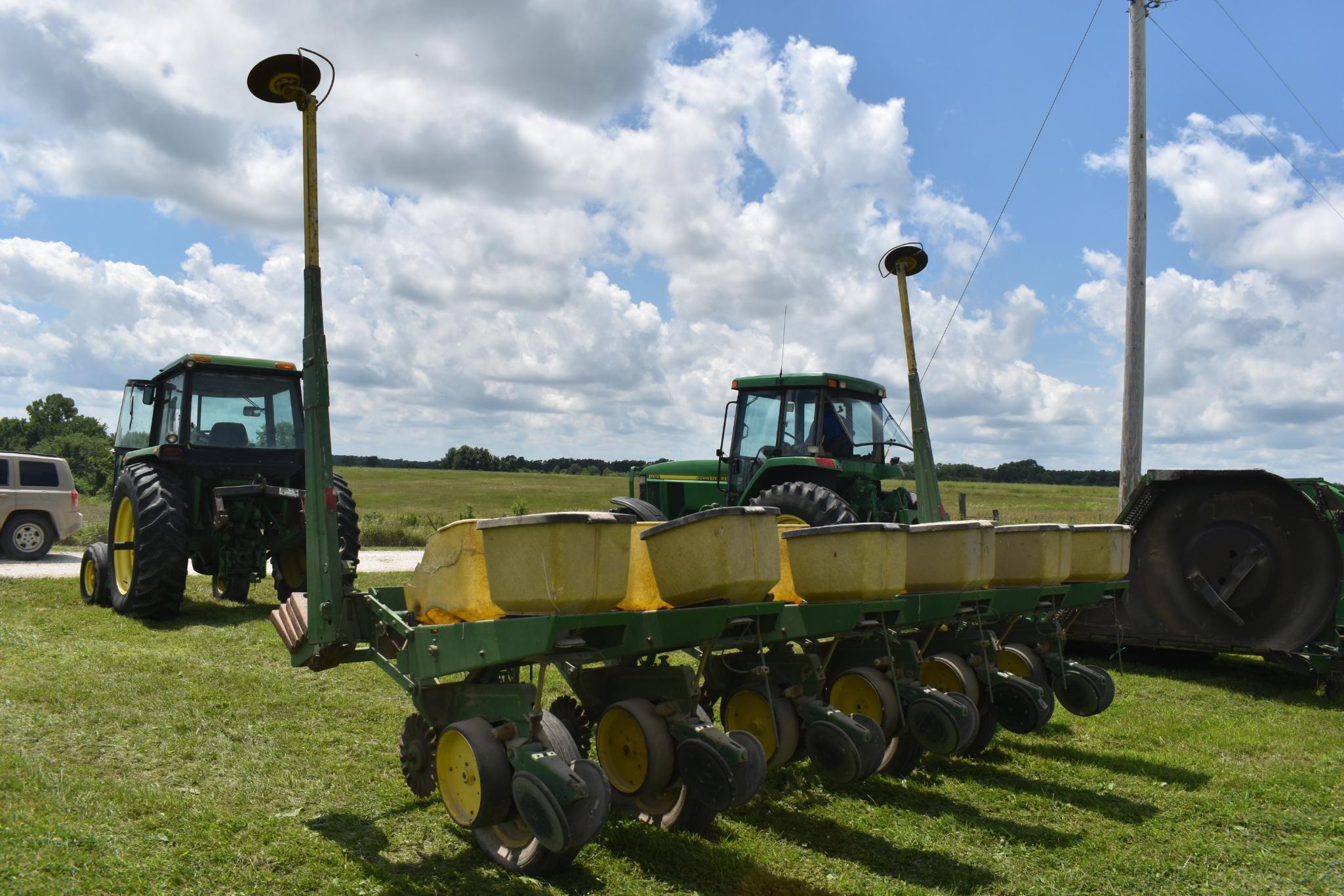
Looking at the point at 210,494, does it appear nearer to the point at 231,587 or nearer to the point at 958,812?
the point at 231,587

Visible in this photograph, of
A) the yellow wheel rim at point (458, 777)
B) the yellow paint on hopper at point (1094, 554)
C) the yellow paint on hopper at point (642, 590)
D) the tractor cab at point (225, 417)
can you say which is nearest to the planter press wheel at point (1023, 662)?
the yellow paint on hopper at point (1094, 554)

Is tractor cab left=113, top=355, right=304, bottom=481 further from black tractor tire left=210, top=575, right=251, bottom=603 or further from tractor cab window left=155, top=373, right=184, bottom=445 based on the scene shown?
black tractor tire left=210, top=575, right=251, bottom=603

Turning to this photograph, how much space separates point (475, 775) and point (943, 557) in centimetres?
294

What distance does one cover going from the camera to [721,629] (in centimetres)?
423

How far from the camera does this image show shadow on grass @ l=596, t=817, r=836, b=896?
3980mm

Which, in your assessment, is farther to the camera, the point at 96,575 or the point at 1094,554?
the point at 96,575

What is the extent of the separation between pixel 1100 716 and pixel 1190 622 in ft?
7.47

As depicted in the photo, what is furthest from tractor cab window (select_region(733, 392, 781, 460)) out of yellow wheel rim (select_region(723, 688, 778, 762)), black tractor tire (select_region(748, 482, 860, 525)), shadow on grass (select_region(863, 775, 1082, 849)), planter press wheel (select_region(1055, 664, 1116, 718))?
yellow wheel rim (select_region(723, 688, 778, 762))

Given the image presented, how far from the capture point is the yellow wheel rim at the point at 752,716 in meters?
4.80

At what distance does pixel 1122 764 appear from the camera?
19.7 feet

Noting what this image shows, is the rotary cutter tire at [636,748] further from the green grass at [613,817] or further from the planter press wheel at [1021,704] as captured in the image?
the planter press wheel at [1021,704]

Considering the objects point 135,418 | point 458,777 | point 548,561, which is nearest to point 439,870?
point 458,777

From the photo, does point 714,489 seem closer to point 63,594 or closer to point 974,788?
point 974,788

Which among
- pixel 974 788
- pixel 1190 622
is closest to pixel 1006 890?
pixel 974 788
